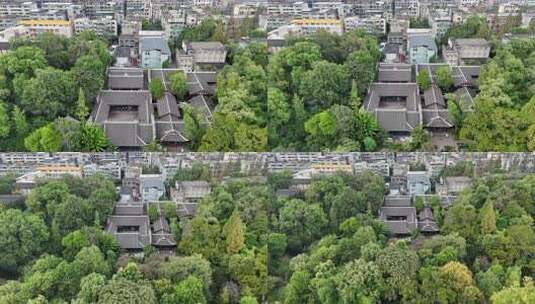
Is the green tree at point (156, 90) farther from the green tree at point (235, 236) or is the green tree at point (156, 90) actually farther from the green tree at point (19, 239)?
the green tree at point (235, 236)

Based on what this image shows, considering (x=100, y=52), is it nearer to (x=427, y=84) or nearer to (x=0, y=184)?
(x=0, y=184)

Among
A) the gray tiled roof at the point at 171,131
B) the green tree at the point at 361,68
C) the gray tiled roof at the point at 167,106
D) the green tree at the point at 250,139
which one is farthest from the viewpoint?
the green tree at the point at 361,68

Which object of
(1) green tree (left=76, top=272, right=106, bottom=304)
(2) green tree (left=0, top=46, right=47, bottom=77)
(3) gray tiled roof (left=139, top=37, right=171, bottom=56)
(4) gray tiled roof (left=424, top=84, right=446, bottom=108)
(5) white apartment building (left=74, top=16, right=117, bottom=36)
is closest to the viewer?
(1) green tree (left=76, top=272, right=106, bottom=304)

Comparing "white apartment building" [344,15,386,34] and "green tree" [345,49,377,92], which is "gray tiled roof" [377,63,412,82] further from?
"white apartment building" [344,15,386,34]

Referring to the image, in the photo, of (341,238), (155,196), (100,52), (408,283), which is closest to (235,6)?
(100,52)

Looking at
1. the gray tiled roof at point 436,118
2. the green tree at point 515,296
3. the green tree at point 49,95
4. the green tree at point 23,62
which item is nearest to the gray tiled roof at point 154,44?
the green tree at point 23,62

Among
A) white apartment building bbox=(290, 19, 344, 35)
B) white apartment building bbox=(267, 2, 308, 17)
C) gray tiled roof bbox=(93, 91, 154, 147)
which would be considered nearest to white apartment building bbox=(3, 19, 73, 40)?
gray tiled roof bbox=(93, 91, 154, 147)

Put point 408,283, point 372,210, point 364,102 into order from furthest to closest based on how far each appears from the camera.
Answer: point 364,102 < point 372,210 < point 408,283

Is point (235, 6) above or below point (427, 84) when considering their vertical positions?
above

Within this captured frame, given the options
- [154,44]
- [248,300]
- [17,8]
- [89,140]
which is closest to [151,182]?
[89,140]

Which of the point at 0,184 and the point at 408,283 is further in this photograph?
the point at 0,184

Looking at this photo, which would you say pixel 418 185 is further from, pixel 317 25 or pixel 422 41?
pixel 422 41
